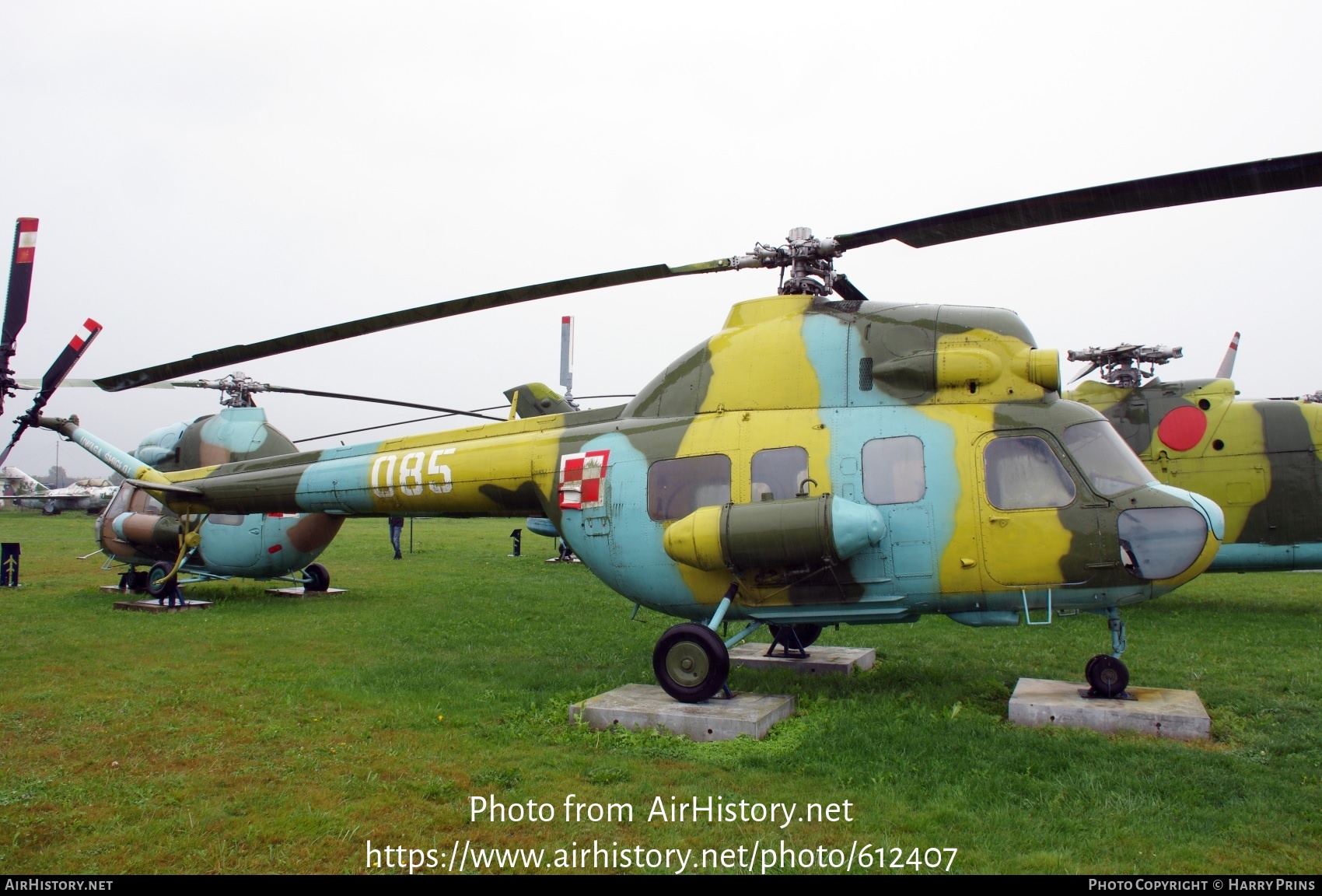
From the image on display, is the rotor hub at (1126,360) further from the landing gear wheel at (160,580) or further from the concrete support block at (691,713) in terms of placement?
the landing gear wheel at (160,580)

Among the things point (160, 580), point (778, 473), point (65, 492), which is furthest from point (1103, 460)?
point (65, 492)

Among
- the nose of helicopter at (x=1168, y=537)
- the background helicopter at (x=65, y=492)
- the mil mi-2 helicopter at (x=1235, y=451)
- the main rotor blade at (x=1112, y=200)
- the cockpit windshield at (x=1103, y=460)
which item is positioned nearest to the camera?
the main rotor blade at (x=1112, y=200)

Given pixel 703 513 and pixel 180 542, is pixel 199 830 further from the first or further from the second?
pixel 180 542

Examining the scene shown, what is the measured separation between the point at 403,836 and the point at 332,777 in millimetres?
1182

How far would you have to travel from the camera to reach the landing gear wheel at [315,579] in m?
15.9

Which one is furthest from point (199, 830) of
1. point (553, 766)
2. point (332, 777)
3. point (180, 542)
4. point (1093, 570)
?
point (180, 542)

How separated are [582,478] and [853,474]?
8.55ft

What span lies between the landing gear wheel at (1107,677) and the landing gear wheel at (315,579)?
42.4 ft

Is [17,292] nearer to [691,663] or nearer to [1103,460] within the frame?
[691,663]

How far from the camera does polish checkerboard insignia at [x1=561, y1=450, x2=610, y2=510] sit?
834cm

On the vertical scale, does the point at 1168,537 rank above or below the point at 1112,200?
below

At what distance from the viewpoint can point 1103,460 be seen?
23.1ft

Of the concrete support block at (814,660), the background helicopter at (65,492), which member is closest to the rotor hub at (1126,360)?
the concrete support block at (814,660)

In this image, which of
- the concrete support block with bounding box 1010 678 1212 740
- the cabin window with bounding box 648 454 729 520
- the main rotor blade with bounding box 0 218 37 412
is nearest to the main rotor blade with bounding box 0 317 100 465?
the main rotor blade with bounding box 0 218 37 412
